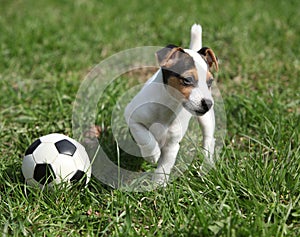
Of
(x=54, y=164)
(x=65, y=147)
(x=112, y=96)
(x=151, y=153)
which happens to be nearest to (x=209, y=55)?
(x=151, y=153)

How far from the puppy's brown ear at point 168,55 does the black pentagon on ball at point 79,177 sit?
0.99 m

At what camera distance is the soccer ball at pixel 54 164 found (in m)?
3.41

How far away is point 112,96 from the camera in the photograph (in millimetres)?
4953

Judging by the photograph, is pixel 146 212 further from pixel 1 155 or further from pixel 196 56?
pixel 1 155

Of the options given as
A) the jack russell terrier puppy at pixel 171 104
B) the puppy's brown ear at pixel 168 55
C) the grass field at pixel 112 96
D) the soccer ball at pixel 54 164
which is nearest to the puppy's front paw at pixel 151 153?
the jack russell terrier puppy at pixel 171 104

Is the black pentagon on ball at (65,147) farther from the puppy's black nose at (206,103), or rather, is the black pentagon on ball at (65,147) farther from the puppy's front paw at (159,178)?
the puppy's black nose at (206,103)

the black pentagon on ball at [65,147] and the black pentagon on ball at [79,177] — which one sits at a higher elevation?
the black pentagon on ball at [65,147]

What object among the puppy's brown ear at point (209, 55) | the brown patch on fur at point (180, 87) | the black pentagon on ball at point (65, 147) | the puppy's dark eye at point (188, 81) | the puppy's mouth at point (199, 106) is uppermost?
the puppy's brown ear at point (209, 55)

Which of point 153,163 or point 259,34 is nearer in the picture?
point 153,163

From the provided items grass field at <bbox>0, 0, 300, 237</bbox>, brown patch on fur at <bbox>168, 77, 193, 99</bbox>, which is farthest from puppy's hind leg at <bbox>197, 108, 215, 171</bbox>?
brown patch on fur at <bbox>168, 77, 193, 99</bbox>

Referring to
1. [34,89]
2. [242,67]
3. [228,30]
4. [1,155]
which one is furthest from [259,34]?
[1,155]

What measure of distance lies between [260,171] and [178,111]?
29.7 inches

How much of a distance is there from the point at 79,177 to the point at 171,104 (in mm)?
874

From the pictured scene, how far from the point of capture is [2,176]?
11.8 feet
